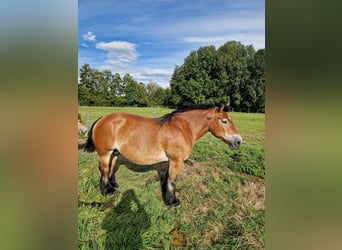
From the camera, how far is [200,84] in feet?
7.94

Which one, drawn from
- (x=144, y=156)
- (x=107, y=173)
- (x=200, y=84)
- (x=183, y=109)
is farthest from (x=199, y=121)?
(x=107, y=173)

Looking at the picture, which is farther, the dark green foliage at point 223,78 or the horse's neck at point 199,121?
the horse's neck at point 199,121

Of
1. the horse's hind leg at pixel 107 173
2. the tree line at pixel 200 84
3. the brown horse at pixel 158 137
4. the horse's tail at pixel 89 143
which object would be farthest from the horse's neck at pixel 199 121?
the horse's tail at pixel 89 143

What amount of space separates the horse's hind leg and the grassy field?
0.16ft

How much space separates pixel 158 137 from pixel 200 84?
0.58 m

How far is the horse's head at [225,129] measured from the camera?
2398mm

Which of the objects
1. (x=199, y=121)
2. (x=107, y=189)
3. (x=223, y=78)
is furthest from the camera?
(x=107, y=189)

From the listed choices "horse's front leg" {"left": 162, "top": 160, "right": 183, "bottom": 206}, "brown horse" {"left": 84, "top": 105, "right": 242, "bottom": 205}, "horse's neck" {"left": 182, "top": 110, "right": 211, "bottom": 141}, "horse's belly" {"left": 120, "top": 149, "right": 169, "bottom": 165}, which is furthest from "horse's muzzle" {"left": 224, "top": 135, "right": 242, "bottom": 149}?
"horse's belly" {"left": 120, "top": 149, "right": 169, "bottom": 165}

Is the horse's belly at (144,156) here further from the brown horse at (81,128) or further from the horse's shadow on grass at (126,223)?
the brown horse at (81,128)

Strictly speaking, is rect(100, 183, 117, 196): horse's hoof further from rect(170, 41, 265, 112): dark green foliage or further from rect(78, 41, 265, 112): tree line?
rect(170, 41, 265, 112): dark green foliage

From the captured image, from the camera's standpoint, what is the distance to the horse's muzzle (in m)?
2.39

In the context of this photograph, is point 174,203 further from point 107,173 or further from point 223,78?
point 223,78
